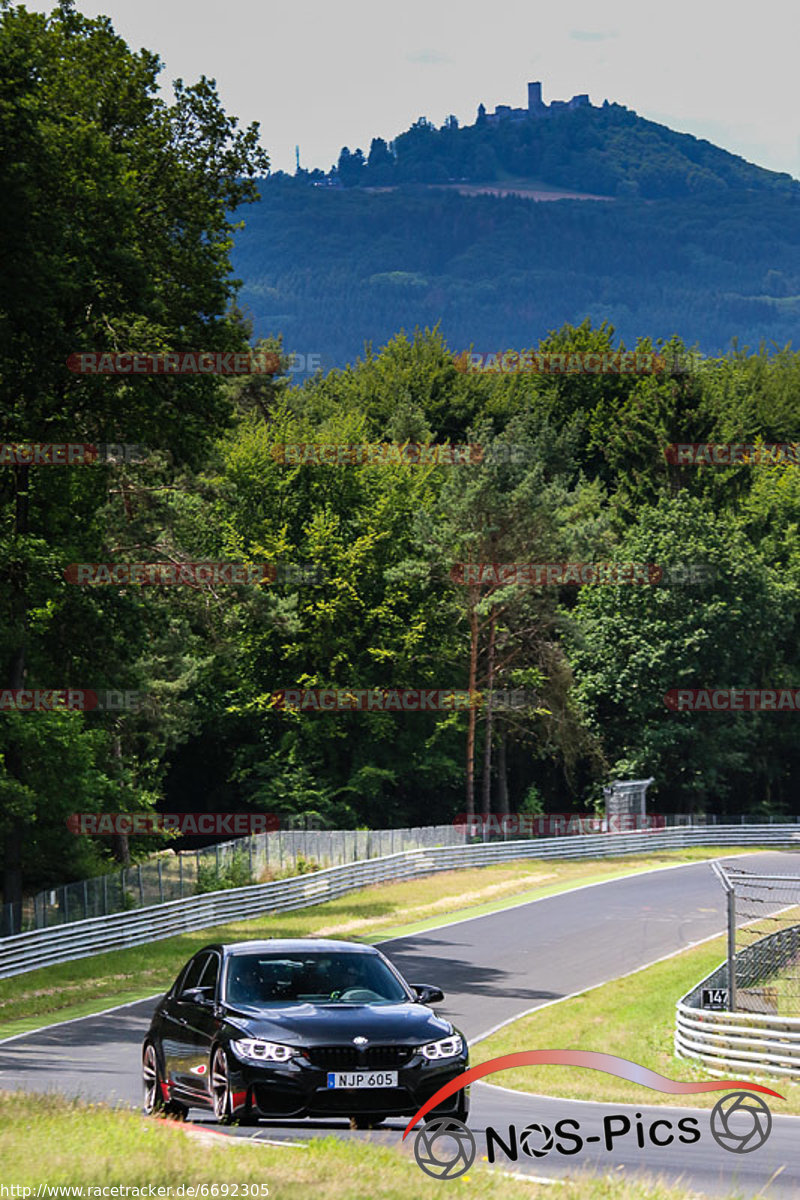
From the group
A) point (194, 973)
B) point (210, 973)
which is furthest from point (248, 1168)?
point (194, 973)

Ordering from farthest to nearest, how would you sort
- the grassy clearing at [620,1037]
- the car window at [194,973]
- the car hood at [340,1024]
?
1. the grassy clearing at [620,1037]
2. the car window at [194,973]
3. the car hood at [340,1024]

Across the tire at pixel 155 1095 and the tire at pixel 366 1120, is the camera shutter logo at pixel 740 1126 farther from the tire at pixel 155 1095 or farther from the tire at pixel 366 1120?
the tire at pixel 155 1095

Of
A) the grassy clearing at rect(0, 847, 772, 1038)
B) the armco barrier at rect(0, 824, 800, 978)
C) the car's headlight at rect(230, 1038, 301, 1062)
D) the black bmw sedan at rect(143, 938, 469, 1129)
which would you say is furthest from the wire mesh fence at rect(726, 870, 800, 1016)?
the armco barrier at rect(0, 824, 800, 978)

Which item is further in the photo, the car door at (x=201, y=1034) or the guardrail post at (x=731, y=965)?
the guardrail post at (x=731, y=965)

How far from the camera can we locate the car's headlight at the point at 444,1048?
37.9 feet

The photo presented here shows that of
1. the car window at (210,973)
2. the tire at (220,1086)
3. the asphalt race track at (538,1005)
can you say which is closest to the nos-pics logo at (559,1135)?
the asphalt race track at (538,1005)

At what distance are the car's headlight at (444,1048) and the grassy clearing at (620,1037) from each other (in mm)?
6808

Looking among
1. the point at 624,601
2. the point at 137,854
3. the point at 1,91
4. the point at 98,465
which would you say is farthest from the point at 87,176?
the point at 624,601

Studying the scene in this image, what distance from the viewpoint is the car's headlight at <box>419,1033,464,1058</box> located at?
37.9 feet

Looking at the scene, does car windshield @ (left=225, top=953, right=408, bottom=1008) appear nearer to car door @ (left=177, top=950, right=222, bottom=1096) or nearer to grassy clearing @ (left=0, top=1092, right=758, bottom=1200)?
car door @ (left=177, top=950, right=222, bottom=1096)

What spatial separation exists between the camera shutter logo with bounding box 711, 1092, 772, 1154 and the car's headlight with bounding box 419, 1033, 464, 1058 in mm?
2269

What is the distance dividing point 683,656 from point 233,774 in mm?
22526

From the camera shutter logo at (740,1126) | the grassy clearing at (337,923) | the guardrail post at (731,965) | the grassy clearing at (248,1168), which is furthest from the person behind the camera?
the grassy clearing at (337,923)

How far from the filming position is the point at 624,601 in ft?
254
